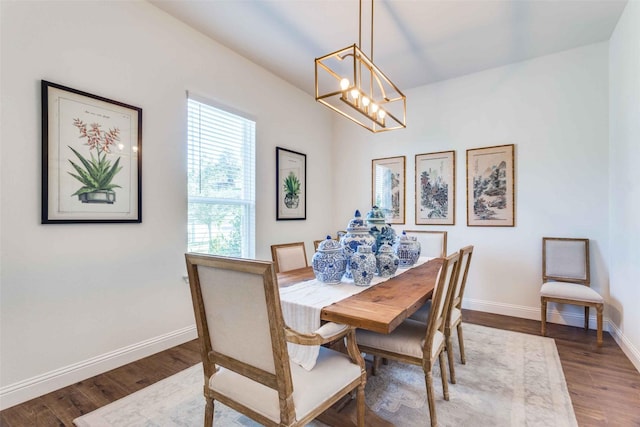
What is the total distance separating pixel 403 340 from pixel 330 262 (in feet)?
1.99

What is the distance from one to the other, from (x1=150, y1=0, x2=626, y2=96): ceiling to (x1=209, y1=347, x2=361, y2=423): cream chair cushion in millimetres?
2671

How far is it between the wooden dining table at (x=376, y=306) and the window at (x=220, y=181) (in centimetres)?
120

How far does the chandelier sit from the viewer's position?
198 cm

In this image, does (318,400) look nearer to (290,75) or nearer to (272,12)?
(272,12)

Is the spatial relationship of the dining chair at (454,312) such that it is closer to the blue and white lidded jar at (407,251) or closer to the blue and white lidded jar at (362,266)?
the blue and white lidded jar at (407,251)

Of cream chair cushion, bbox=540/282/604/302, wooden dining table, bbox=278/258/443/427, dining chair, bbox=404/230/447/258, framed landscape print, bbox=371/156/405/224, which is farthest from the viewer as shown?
framed landscape print, bbox=371/156/405/224

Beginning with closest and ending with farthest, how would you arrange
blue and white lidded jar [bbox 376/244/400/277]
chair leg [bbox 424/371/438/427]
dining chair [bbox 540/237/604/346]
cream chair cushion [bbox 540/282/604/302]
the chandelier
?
chair leg [bbox 424/371/438/427] → the chandelier → blue and white lidded jar [bbox 376/244/400/277] → cream chair cushion [bbox 540/282/604/302] → dining chair [bbox 540/237/604/346]

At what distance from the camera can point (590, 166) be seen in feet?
10.5

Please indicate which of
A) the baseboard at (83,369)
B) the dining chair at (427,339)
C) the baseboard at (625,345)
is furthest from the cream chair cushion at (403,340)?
the baseboard at (83,369)

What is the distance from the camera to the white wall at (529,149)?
3176 millimetres

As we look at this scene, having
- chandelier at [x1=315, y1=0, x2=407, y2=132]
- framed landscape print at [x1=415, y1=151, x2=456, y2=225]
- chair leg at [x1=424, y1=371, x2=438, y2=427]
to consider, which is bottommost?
chair leg at [x1=424, y1=371, x2=438, y2=427]

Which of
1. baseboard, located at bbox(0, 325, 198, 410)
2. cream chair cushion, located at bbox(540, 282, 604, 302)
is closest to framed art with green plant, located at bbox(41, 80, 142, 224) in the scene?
baseboard, located at bbox(0, 325, 198, 410)

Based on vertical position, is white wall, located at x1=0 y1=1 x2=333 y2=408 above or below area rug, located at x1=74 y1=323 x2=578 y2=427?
above

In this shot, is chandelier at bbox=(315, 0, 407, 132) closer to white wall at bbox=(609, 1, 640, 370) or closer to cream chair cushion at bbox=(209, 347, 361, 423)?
cream chair cushion at bbox=(209, 347, 361, 423)
